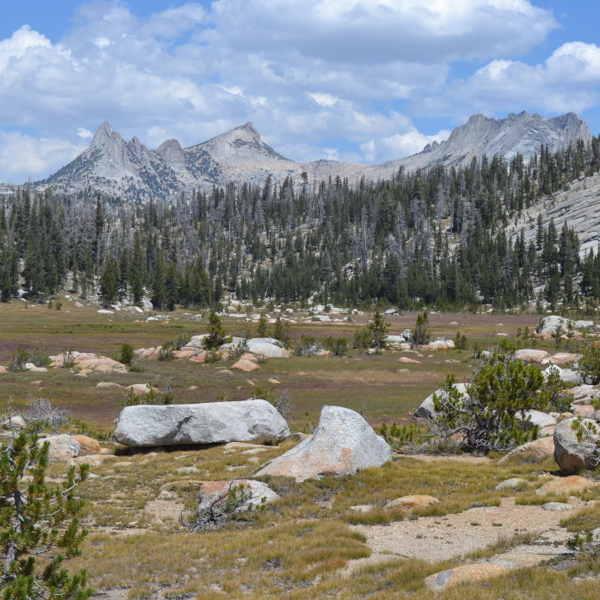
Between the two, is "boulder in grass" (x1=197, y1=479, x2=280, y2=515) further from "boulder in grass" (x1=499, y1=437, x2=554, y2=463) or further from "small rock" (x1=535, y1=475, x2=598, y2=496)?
"boulder in grass" (x1=499, y1=437, x2=554, y2=463)

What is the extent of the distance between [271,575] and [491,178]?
17995 centimetres

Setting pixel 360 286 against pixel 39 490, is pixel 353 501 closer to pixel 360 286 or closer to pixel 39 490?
pixel 39 490

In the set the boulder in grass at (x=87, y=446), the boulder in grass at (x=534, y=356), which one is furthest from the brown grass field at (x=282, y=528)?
the boulder in grass at (x=534, y=356)

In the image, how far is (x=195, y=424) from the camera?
25625mm

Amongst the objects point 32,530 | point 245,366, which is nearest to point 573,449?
point 32,530

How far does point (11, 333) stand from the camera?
2746 inches

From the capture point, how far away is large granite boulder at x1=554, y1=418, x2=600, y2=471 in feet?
54.4

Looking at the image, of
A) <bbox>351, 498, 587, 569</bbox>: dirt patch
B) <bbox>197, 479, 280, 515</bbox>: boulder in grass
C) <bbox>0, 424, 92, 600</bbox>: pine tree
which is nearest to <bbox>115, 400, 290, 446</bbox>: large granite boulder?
<bbox>197, 479, 280, 515</bbox>: boulder in grass

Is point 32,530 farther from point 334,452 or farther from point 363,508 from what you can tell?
point 334,452

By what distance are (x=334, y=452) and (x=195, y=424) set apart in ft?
28.3

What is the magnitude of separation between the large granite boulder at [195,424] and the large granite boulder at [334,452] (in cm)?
670

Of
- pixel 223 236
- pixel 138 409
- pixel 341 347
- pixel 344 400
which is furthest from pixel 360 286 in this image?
pixel 138 409

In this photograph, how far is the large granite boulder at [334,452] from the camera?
738 inches

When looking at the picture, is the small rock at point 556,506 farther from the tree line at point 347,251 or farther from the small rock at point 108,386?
the tree line at point 347,251
